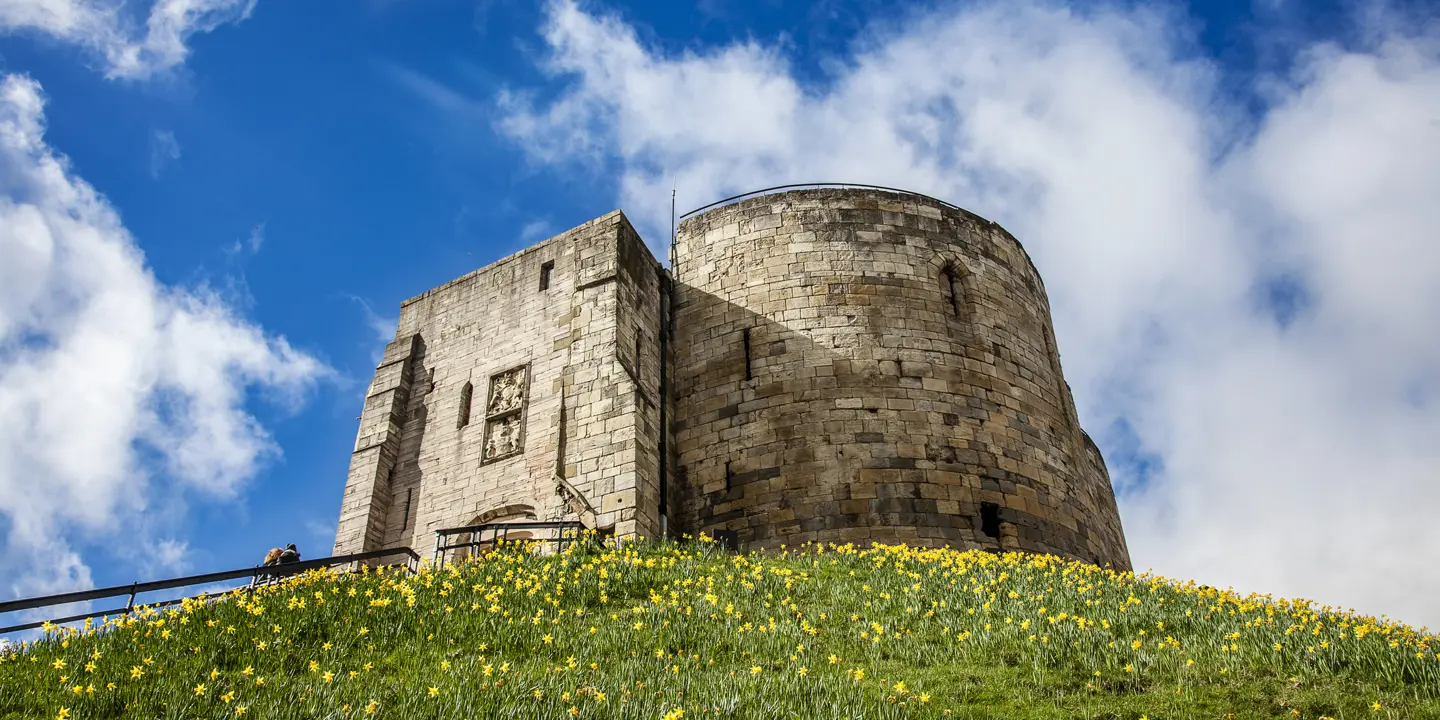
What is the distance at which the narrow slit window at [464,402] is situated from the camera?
55.5 feet

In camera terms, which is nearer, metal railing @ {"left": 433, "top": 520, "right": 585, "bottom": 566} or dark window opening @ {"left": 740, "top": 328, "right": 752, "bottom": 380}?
metal railing @ {"left": 433, "top": 520, "right": 585, "bottom": 566}

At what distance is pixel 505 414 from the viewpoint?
1628cm

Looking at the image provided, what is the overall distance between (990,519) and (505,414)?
25.1 feet

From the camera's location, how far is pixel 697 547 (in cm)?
1344

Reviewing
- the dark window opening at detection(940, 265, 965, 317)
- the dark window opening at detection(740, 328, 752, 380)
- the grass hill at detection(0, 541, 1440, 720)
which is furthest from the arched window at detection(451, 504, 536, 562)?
the dark window opening at detection(940, 265, 965, 317)

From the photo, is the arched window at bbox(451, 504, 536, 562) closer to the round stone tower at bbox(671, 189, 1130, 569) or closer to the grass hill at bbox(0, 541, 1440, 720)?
the round stone tower at bbox(671, 189, 1130, 569)

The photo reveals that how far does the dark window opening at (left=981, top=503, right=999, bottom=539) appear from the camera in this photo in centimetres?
1464

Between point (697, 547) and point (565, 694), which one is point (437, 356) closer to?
point (697, 547)

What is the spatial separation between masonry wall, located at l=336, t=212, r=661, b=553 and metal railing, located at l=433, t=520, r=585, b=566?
0.26 metres

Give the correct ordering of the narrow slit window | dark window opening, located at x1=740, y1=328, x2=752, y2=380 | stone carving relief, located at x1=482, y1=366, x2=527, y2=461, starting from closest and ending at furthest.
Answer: stone carving relief, located at x1=482, y1=366, x2=527, y2=461
dark window opening, located at x1=740, y1=328, x2=752, y2=380
the narrow slit window

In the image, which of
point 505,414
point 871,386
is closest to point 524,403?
point 505,414

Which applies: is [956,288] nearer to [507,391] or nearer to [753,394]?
[753,394]

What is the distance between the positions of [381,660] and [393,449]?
980 centimetres

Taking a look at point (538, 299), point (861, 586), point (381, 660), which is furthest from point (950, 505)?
point (381, 660)
